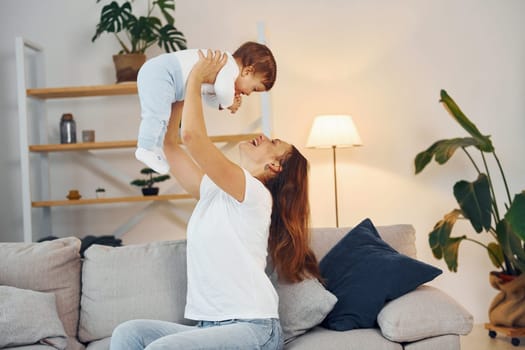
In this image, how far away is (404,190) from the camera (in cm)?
500

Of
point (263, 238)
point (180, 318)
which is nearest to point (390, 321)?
point (263, 238)

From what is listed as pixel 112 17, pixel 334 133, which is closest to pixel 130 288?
pixel 334 133

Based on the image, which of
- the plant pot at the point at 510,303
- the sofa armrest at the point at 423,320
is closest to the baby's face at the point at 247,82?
the sofa armrest at the point at 423,320

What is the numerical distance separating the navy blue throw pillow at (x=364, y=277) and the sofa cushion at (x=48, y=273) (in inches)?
38.5

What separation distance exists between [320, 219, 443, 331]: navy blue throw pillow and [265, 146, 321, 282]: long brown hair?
26cm

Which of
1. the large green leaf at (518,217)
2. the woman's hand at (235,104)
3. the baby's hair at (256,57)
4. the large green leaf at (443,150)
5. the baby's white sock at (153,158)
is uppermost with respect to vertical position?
the baby's hair at (256,57)

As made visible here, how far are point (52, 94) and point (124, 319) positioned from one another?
2298 mm

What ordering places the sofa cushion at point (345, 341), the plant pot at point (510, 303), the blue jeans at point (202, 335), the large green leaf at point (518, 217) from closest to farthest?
the blue jeans at point (202, 335), the sofa cushion at point (345, 341), the large green leaf at point (518, 217), the plant pot at point (510, 303)

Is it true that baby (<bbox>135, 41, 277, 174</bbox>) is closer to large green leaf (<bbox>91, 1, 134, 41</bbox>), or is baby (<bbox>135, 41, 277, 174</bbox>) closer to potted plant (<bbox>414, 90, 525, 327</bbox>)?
potted plant (<bbox>414, 90, 525, 327</bbox>)

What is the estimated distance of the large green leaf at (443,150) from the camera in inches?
174

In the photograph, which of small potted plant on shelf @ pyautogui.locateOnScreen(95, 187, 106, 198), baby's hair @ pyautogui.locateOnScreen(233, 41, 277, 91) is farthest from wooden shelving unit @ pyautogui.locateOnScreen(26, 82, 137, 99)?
baby's hair @ pyautogui.locateOnScreen(233, 41, 277, 91)

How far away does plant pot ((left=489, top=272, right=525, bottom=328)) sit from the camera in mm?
4348

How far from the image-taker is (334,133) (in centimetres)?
463

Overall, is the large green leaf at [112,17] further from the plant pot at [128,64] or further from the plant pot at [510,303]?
the plant pot at [510,303]
